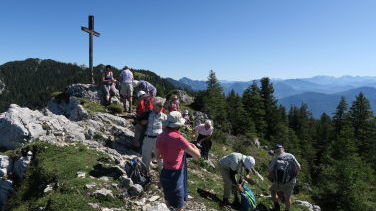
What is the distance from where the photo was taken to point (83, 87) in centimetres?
2081

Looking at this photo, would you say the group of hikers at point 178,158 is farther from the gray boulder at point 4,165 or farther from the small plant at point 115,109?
the gray boulder at point 4,165

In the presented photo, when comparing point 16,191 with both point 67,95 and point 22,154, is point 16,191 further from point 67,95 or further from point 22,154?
point 67,95

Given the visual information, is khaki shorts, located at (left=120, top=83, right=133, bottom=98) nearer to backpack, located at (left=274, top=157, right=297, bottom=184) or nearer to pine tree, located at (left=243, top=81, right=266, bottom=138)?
backpack, located at (left=274, top=157, right=297, bottom=184)

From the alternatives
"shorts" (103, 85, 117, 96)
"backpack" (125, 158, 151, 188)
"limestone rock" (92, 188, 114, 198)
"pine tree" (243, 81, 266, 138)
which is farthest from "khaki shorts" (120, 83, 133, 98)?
"pine tree" (243, 81, 266, 138)

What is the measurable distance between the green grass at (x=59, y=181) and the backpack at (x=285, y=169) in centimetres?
528

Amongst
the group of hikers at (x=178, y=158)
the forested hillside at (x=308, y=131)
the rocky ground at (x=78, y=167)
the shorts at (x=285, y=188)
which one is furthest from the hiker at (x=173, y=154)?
the forested hillside at (x=308, y=131)

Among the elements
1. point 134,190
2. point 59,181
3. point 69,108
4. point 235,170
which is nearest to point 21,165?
point 59,181

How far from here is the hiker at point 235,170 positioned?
9.54 metres

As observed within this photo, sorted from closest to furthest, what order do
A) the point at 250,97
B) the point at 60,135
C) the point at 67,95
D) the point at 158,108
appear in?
the point at 158,108 → the point at 60,135 → the point at 67,95 → the point at 250,97

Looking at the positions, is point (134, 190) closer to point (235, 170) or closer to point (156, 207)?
point (156, 207)

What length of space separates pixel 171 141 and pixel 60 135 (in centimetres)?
823

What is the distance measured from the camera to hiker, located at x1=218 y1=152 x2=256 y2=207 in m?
9.54

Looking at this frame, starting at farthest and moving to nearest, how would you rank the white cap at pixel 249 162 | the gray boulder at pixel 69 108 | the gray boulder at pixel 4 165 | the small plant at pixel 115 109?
the small plant at pixel 115 109, the gray boulder at pixel 69 108, the gray boulder at pixel 4 165, the white cap at pixel 249 162

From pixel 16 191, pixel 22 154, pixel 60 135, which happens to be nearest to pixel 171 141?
pixel 16 191
